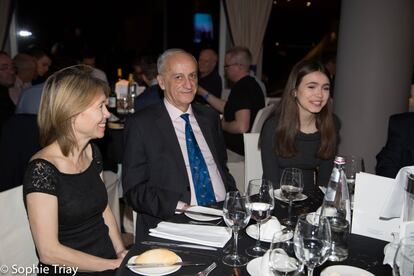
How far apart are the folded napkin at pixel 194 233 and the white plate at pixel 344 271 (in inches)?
14.1

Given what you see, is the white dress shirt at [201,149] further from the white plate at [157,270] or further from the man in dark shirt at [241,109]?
the man in dark shirt at [241,109]

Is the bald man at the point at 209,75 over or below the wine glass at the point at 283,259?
over

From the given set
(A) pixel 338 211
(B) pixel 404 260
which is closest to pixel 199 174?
(A) pixel 338 211

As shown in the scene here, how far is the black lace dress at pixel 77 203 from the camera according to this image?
160 cm

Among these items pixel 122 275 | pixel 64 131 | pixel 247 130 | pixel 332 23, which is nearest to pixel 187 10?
pixel 332 23

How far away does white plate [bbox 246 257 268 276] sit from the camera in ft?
4.09

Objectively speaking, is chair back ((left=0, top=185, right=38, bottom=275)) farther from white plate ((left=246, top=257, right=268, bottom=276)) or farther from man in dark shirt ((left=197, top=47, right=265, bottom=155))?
man in dark shirt ((left=197, top=47, right=265, bottom=155))

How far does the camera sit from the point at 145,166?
2230 mm

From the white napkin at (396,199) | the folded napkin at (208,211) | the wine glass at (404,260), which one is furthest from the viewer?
the folded napkin at (208,211)

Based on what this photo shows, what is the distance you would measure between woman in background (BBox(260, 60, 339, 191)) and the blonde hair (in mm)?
1184

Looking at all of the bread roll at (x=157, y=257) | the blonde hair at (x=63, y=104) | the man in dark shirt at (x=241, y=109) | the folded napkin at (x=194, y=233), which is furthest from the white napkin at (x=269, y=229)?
the man in dark shirt at (x=241, y=109)

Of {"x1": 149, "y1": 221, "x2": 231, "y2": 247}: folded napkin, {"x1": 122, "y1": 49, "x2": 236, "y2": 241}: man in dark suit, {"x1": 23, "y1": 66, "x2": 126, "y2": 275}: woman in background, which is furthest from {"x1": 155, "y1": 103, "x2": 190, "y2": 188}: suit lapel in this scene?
{"x1": 149, "y1": 221, "x2": 231, "y2": 247}: folded napkin

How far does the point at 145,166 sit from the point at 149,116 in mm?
274

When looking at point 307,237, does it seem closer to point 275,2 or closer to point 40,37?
point 275,2
